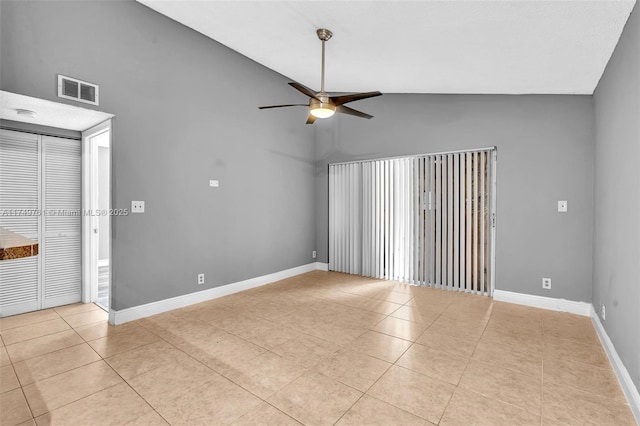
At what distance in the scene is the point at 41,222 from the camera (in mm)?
3600

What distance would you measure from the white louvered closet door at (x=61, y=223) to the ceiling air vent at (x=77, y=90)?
1.15 meters

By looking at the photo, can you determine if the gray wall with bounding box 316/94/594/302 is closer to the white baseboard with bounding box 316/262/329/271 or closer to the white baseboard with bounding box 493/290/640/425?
the white baseboard with bounding box 493/290/640/425

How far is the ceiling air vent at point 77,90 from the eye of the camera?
112 inches

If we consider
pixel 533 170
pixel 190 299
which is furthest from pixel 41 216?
pixel 533 170

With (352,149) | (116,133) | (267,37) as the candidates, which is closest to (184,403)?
(116,133)

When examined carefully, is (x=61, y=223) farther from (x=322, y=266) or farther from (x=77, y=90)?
(x=322, y=266)

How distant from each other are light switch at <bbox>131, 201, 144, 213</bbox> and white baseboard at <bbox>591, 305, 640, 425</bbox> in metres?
4.51

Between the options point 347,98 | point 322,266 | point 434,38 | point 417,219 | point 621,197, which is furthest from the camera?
point 322,266

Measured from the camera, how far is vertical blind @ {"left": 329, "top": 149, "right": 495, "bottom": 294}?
14.2 feet

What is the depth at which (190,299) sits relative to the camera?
12.8ft

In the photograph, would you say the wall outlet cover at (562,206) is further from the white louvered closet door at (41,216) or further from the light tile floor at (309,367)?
the white louvered closet door at (41,216)

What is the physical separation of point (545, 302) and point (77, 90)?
589 cm

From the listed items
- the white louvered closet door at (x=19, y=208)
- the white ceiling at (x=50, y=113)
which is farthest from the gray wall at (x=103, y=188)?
the white ceiling at (x=50, y=113)

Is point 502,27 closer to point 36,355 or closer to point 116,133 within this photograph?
point 116,133
